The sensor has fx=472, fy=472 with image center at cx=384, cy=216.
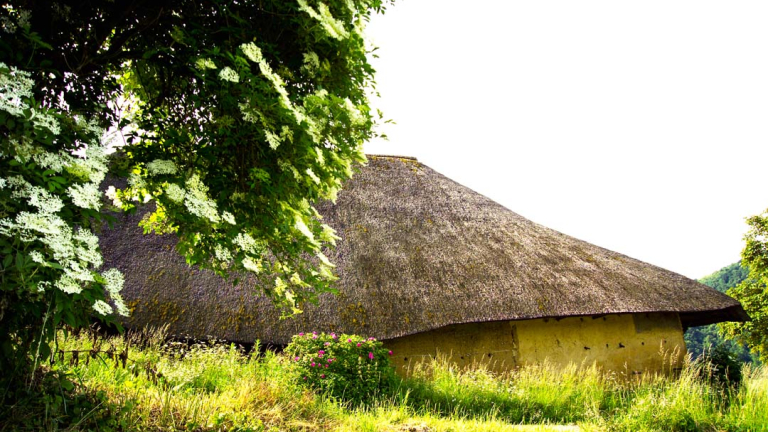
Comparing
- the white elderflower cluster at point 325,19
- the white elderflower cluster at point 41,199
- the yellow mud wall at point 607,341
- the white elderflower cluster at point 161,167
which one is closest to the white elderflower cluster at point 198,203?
the white elderflower cluster at point 161,167

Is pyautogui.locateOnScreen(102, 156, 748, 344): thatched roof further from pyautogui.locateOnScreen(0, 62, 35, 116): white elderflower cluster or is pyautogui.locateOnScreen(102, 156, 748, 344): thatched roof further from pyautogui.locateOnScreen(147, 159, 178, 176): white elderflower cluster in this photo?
pyautogui.locateOnScreen(0, 62, 35, 116): white elderflower cluster

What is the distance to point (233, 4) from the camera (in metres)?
3.59

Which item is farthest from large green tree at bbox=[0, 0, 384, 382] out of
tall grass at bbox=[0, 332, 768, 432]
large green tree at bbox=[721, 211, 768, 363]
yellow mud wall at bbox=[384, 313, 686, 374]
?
large green tree at bbox=[721, 211, 768, 363]

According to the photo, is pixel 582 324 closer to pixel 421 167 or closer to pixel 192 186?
pixel 421 167

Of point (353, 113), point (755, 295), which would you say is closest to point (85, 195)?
point (353, 113)

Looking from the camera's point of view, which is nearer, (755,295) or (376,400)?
(376,400)

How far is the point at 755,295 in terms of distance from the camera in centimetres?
1823

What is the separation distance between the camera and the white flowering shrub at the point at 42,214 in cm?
251

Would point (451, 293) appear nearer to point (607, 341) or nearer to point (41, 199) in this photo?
point (607, 341)

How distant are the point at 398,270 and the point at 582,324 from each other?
13.8 ft

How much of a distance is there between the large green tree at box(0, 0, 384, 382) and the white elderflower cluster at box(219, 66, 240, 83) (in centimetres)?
2

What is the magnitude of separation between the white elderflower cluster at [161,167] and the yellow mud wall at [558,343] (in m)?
6.61

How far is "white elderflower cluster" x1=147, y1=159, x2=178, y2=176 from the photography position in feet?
10.4

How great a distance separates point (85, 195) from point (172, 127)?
0.96 meters
